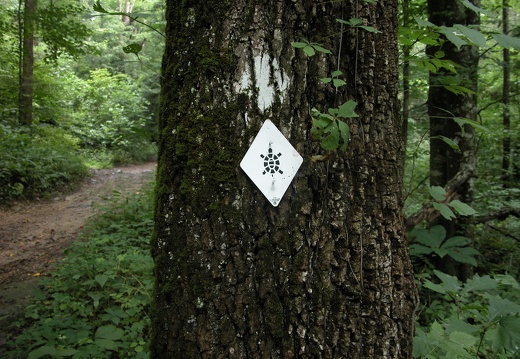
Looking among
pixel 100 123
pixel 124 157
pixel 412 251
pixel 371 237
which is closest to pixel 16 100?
pixel 124 157

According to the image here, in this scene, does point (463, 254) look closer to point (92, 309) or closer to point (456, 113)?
point (456, 113)

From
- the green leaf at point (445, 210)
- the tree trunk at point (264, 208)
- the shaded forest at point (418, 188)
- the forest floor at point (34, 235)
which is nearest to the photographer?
the tree trunk at point (264, 208)

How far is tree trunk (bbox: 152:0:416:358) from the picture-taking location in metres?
A: 1.20

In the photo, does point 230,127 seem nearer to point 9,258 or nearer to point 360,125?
point 360,125

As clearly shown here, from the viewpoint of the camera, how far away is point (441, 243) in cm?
391

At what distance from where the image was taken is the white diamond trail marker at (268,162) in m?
1.21

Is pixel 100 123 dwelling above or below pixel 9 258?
above

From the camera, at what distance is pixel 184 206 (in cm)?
125

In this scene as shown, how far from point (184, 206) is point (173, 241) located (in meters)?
0.13

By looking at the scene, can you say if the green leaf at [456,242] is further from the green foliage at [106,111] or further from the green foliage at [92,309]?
the green foliage at [106,111]

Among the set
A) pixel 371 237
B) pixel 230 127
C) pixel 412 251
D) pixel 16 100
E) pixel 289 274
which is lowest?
pixel 412 251

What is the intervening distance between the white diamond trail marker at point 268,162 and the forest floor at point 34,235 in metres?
2.43

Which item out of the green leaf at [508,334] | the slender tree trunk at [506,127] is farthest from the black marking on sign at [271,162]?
the slender tree trunk at [506,127]

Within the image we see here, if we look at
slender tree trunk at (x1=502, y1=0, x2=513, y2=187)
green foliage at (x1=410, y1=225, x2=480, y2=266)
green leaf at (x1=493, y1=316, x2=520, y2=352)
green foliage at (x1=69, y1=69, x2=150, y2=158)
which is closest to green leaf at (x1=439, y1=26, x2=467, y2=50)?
green leaf at (x1=493, y1=316, x2=520, y2=352)
